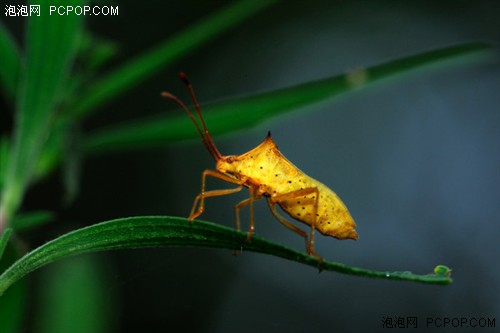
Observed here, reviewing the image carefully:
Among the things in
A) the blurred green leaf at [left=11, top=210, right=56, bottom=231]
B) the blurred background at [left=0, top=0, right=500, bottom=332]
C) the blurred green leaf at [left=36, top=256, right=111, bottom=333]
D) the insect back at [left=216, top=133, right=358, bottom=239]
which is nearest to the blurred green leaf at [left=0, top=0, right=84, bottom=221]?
the blurred green leaf at [left=11, top=210, right=56, bottom=231]

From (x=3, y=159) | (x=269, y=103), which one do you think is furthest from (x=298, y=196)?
(x=3, y=159)

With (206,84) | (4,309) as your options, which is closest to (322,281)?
(206,84)

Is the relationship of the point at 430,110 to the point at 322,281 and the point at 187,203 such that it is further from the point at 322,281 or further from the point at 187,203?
the point at 187,203

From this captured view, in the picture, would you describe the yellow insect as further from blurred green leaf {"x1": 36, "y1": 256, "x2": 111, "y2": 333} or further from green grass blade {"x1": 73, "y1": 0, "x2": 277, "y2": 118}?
blurred green leaf {"x1": 36, "y1": 256, "x2": 111, "y2": 333}

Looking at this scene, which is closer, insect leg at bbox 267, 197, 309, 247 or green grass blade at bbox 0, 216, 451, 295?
green grass blade at bbox 0, 216, 451, 295

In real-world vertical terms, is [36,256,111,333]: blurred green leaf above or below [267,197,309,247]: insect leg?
below

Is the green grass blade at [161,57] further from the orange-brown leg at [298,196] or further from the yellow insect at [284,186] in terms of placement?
the orange-brown leg at [298,196]

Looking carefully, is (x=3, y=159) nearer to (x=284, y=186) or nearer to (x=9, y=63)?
(x=9, y=63)
